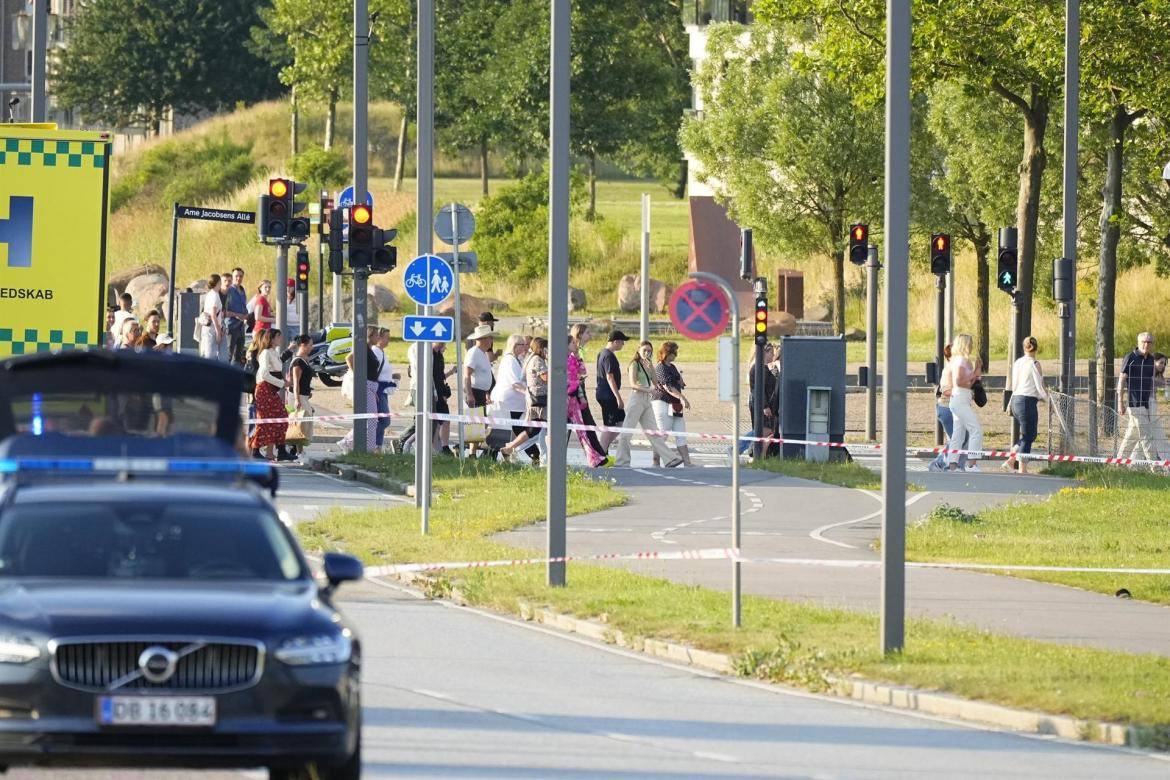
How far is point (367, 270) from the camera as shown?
2880 centimetres

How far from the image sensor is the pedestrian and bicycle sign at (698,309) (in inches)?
650

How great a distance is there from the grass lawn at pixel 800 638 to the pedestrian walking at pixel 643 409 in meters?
8.33

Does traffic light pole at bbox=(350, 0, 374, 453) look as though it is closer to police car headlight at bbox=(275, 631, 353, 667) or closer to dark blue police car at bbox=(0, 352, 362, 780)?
dark blue police car at bbox=(0, 352, 362, 780)

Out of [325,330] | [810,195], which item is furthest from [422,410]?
[810,195]

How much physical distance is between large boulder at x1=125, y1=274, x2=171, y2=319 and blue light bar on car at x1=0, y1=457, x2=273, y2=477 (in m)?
51.0

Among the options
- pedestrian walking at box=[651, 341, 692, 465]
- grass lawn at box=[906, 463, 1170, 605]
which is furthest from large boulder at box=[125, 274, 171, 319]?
grass lawn at box=[906, 463, 1170, 605]

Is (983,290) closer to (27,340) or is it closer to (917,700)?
(27,340)

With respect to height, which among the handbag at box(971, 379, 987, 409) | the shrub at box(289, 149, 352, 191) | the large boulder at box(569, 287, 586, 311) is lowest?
the handbag at box(971, 379, 987, 409)

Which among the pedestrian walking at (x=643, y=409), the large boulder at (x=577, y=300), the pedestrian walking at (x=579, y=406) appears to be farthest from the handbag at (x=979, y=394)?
the large boulder at (x=577, y=300)

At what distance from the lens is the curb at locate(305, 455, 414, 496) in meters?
26.7

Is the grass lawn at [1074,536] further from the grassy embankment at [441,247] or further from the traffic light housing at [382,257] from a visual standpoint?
the grassy embankment at [441,247]

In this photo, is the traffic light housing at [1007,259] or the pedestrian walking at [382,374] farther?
the traffic light housing at [1007,259]

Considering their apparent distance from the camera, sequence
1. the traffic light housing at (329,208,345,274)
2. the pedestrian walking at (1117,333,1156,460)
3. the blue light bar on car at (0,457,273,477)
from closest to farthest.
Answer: the blue light bar on car at (0,457,273,477)
the pedestrian walking at (1117,333,1156,460)
the traffic light housing at (329,208,345,274)

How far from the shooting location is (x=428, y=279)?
75.6 feet
